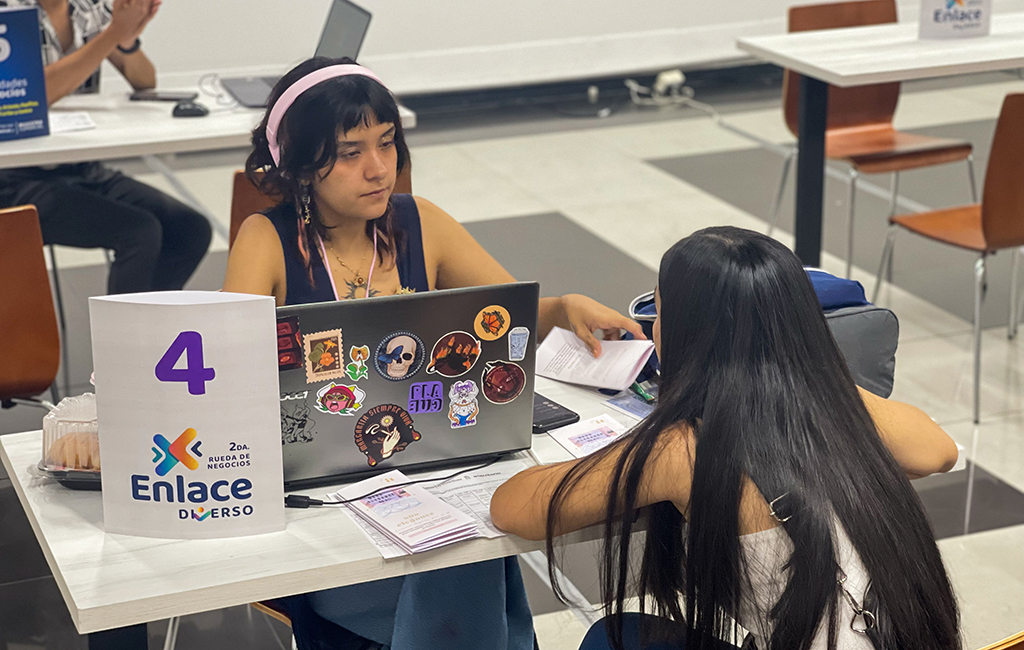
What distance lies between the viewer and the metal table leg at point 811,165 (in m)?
3.59

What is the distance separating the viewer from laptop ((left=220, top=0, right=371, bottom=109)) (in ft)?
11.2

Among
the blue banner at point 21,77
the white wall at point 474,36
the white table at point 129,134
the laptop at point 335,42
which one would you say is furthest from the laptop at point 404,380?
the white wall at point 474,36

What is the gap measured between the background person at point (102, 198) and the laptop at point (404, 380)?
194 centimetres

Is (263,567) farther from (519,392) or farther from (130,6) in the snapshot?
(130,6)

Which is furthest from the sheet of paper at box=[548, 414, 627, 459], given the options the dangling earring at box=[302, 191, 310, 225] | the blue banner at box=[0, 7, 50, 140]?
the blue banner at box=[0, 7, 50, 140]

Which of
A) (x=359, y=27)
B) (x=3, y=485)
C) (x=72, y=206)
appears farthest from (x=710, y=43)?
(x=3, y=485)

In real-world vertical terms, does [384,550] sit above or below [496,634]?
above

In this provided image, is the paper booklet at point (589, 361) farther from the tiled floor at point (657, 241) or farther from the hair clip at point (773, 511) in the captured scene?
the tiled floor at point (657, 241)

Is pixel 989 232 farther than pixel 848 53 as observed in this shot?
No

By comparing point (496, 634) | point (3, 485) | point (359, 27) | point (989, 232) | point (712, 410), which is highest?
point (359, 27)

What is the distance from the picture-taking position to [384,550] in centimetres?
149

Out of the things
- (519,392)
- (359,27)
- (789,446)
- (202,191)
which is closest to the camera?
(789,446)

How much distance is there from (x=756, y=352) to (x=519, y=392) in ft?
1.26

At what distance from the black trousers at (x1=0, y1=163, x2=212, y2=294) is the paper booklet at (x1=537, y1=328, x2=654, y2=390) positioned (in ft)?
5.68
